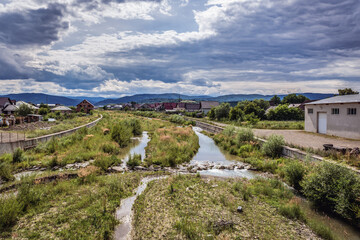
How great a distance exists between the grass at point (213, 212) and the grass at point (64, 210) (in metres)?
1.21

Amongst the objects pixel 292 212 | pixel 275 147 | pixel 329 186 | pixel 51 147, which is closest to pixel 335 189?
pixel 329 186

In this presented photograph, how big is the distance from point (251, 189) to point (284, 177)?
3.14 m

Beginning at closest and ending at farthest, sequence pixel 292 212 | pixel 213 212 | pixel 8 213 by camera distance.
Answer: pixel 8 213, pixel 292 212, pixel 213 212

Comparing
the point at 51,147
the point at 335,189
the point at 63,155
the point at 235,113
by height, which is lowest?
the point at 63,155

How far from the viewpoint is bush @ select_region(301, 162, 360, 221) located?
7.11m

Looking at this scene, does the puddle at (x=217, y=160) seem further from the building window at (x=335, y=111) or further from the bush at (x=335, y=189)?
the building window at (x=335, y=111)

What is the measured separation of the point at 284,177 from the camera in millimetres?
11375

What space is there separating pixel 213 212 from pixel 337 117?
62.8 feet

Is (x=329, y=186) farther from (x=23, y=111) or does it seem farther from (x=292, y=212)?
(x=23, y=111)

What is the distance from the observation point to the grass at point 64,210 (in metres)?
6.37

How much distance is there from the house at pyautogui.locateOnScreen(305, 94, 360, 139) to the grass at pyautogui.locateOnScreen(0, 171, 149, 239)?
1997 centimetres

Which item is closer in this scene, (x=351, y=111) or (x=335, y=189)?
(x=335, y=189)

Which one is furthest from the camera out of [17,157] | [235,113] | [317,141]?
[235,113]

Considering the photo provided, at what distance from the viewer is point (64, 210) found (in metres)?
7.57
